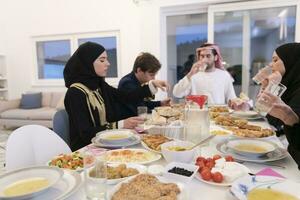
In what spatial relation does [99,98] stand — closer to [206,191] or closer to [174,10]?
[206,191]

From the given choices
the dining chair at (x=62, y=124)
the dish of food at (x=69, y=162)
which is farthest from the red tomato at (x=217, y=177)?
the dining chair at (x=62, y=124)

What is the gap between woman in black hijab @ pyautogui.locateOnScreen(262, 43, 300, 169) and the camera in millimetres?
1088

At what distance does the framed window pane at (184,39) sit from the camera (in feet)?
14.9

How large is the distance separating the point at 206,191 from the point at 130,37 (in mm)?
4498

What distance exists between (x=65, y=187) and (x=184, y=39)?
413 cm

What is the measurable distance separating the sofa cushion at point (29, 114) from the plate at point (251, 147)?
4244 mm

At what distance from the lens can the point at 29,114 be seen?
16.5 ft

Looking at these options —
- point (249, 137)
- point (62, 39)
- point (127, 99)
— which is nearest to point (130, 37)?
point (62, 39)

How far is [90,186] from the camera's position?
78cm

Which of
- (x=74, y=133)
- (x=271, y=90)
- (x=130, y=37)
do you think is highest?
(x=130, y=37)

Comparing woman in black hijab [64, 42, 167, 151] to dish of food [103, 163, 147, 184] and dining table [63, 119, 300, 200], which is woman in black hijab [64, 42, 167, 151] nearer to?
dining table [63, 119, 300, 200]

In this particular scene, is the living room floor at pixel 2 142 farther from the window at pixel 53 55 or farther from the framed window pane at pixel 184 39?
the framed window pane at pixel 184 39

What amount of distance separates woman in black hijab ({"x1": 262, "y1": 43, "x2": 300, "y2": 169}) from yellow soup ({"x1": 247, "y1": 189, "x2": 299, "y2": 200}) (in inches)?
11.4

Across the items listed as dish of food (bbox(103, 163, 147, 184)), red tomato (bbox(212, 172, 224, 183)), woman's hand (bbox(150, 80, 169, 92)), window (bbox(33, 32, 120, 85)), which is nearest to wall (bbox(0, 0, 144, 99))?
window (bbox(33, 32, 120, 85))
